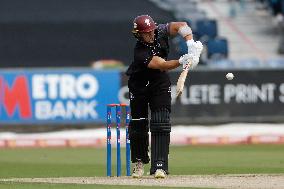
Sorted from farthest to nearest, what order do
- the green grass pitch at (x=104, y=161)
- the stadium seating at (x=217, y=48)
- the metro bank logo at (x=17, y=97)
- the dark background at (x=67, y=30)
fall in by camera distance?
1. the dark background at (x=67, y=30)
2. the stadium seating at (x=217, y=48)
3. the metro bank logo at (x=17, y=97)
4. the green grass pitch at (x=104, y=161)

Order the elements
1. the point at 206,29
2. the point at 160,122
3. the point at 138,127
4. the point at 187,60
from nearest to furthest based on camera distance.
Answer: the point at 187,60 < the point at 160,122 < the point at 138,127 < the point at 206,29

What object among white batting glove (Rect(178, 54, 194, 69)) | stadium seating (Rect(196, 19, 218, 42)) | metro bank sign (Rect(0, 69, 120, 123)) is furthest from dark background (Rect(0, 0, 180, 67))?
white batting glove (Rect(178, 54, 194, 69))

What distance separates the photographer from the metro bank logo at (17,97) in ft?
76.2

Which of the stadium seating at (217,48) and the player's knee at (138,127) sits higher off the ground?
the stadium seating at (217,48)

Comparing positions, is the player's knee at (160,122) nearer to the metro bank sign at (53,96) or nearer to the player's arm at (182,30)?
the player's arm at (182,30)

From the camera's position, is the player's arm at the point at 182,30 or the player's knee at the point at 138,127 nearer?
the player's arm at the point at 182,30

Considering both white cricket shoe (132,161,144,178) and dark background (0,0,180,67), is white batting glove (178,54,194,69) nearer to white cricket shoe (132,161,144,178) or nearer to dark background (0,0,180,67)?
white cricket shoe (132,161,144,178)

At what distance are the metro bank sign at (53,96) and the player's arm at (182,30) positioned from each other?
467 inches

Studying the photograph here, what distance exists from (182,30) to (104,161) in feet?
18.7

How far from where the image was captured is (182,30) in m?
11.5

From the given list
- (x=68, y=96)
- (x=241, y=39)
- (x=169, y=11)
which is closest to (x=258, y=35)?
(x=241, y=39)

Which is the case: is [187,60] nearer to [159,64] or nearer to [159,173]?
[159,64]

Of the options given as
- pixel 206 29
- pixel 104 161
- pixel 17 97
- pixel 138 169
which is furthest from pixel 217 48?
pixel 138 169

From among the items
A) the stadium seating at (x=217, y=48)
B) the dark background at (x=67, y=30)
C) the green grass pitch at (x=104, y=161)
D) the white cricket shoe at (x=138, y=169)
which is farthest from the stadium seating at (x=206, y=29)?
the white cricket shoe at (x=138, y=169)
